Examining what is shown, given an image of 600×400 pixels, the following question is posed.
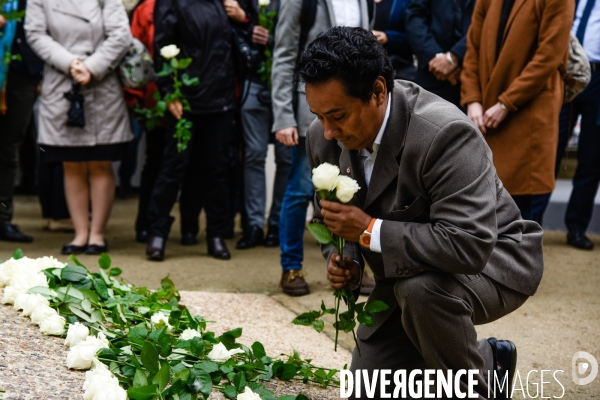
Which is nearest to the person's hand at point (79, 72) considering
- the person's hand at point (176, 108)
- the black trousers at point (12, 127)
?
the person's hand at point (176, 108)

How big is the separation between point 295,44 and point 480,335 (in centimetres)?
200

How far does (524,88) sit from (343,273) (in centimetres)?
215

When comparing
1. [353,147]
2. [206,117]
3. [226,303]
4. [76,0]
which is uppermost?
[353,147]

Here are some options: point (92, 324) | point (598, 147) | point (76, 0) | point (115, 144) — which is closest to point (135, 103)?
point (115, 144)

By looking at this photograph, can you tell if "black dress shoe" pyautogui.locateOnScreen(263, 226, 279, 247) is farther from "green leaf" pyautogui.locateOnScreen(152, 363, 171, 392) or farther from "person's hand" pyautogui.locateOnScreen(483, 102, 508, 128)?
"green leaf" pyautogui.locateOnScreen(152, 363, 171, 392)

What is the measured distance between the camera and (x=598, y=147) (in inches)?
251

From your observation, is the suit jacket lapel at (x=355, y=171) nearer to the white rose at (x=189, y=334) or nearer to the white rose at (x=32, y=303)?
the white rose at (x=189, y=334)

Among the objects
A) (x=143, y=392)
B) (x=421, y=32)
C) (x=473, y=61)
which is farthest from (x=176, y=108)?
(x=143, y=392)

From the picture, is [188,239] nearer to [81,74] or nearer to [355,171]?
[81,74]

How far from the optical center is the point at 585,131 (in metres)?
6.33

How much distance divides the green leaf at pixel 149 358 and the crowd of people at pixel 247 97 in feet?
6.95

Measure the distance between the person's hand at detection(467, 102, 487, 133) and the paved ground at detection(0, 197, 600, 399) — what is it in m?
1.05

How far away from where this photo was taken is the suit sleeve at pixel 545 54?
461 centimetres

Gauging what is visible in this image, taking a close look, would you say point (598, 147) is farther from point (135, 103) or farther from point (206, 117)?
point (135, 103)
